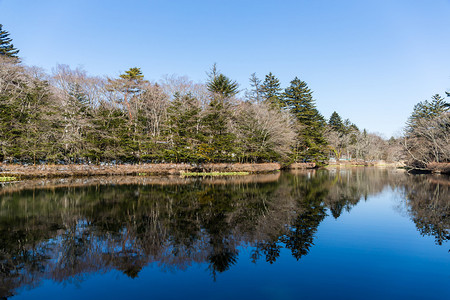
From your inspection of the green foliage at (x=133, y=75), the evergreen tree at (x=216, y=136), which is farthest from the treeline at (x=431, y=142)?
the green foliage at (x=133, y=75)

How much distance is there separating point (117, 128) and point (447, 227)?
29.7 metres

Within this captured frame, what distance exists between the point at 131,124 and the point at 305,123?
31139 mm

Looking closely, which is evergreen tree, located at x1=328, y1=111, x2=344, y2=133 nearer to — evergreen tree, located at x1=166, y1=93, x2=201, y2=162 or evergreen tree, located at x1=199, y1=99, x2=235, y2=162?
evergreen tree, located at x1=199, y1=99, x2=235, y2=162

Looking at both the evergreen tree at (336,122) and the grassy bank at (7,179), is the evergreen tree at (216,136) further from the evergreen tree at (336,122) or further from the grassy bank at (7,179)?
the evergreen tree at (336,122)

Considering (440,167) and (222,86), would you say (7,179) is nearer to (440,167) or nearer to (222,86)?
(222,86)

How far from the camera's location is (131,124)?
3061 cm

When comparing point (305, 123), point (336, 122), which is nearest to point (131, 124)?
point (305, 123)

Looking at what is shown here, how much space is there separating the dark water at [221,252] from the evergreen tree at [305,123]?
34.0 meters

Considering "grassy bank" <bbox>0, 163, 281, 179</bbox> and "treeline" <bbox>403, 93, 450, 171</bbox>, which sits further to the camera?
A: "treeline" <bbox>403, 93, 450, 171</bbox>

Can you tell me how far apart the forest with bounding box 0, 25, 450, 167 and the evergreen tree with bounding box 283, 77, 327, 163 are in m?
6.70

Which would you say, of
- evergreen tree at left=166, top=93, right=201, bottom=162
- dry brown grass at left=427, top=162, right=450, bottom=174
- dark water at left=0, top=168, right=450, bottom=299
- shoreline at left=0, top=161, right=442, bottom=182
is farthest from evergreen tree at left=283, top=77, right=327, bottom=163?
dark water at left=0, top=168, right=450, bottom=299

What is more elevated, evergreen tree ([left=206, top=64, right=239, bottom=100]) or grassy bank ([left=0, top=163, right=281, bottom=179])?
evergreen tree ([left=206, top=64, right=239, bottom=100])

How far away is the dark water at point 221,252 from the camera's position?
4.81 metres

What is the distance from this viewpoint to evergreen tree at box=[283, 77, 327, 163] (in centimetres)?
4519
